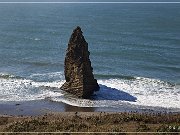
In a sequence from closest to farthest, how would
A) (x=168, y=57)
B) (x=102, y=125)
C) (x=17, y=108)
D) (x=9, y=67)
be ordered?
(x=102, y=125) < (x=17, y=108) < (x=9, y=67) < (x=168, y=57)

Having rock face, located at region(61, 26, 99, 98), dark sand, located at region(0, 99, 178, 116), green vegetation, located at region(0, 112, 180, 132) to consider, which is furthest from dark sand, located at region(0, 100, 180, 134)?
rock face, located at region(61, 26, 99, 98)

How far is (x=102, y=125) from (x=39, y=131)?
453 cm

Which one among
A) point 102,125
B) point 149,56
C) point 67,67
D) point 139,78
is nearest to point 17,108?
point 67,67

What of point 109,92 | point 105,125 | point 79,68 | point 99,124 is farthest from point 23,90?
point 105,125

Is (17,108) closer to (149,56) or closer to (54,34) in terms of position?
(149,56)

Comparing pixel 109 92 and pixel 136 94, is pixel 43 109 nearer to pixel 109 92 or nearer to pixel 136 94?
pixel 109 92

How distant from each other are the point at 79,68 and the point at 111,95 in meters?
5.02

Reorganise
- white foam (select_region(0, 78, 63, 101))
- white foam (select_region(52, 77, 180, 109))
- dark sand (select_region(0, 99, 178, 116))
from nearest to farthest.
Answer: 1. dark sand (select_region(0, 99, 178, 116))
2. white foam (select_region(52, 77, 180, 109))
3. white foam (select_region(0, 78, 63, 101))

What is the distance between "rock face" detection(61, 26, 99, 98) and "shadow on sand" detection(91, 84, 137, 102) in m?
0.95

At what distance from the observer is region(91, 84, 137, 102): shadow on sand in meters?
45.5

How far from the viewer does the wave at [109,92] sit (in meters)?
44.1

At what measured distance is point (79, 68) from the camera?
4450 cm

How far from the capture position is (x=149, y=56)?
7162cm

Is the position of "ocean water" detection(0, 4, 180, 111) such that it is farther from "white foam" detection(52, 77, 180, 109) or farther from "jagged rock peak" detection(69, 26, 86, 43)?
"jagged rock peak" detection(69, 26, 86, 43)
